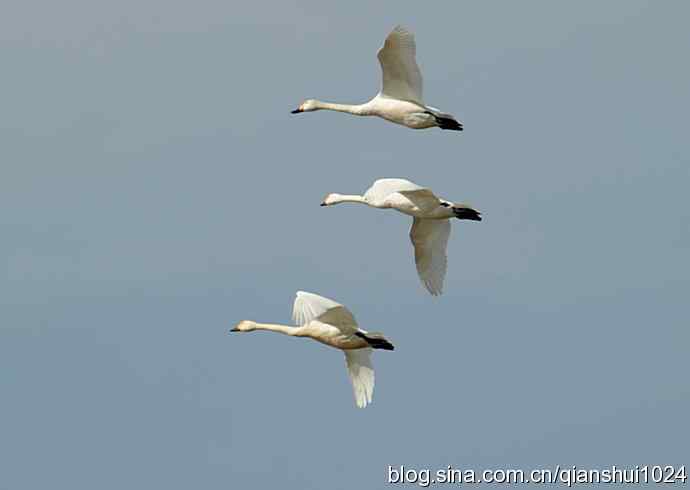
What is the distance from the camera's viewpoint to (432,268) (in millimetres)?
76938

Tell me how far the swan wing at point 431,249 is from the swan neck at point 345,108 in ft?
9.01

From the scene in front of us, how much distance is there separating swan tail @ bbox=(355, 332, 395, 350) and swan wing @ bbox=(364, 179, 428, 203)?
481 cm

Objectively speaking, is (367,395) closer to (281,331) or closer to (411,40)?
(281,331)

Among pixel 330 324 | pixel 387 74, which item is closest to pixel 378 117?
pixel 387 74

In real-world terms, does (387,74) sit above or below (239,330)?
above

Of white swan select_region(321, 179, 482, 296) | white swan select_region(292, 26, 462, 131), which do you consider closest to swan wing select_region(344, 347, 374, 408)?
white swan select_region(321, 179, 482, 296)

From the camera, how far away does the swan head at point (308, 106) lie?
260 ft

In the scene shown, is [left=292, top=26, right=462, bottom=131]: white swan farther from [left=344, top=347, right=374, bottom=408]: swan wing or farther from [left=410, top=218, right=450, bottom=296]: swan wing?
[left=344, top=347, right=374, bottom=408]: swan wing

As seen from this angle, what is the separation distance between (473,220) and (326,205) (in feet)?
17.2

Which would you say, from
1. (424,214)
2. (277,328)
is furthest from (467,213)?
(277,328)

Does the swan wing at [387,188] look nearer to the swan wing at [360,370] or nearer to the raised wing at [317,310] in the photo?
the swan wing at [360,370]

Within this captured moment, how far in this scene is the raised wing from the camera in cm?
7106

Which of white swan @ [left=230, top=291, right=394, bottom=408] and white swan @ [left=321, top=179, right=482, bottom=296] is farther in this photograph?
white swan @ [left=321, top=179, right=482, bottom=296]

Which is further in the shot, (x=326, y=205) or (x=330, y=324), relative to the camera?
(x=326, y=205)
